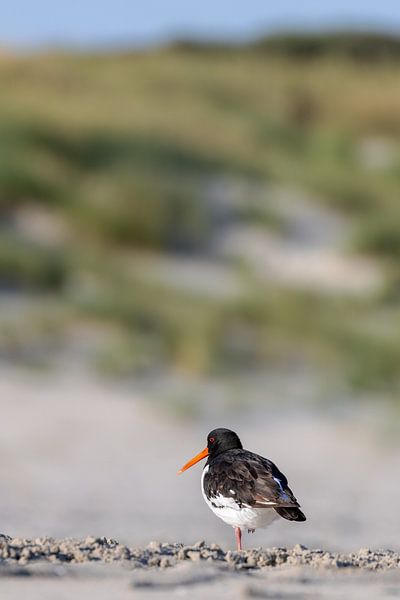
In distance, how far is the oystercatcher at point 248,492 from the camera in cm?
287

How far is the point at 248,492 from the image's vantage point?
2898mm

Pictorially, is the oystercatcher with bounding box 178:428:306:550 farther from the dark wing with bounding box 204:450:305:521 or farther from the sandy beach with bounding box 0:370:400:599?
the sandy beach with bounding box 0:370:400:599

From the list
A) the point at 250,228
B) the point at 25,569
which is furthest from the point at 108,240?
the point at 25,569

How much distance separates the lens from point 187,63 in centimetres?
2103

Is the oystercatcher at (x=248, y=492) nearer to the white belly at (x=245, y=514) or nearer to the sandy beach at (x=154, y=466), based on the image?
the white belly at (x=245, y=514)

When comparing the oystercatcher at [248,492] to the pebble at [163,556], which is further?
the pebble at [163,556]

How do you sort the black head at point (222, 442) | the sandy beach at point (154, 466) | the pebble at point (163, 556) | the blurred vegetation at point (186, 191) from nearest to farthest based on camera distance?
the pebble at point (163, 556) < the black head at point (222, 442) < the sandy beach at point (154, 466) < the blurred vegetation at point (186, 191)

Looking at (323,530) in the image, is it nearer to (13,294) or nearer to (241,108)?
(13,294)

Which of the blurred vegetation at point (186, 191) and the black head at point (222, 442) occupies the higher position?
the blurred vegetation at point (186, 191)

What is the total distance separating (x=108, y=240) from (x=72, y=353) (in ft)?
9.94

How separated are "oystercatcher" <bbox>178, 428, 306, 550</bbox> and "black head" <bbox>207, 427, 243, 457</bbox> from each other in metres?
0.10

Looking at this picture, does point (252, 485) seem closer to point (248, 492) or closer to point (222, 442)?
point (248, 492)

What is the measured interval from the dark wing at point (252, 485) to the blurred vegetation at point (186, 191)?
4113 millimetres

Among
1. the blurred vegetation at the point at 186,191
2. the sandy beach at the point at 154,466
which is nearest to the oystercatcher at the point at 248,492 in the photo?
the sandy beach at the point at 154,466
